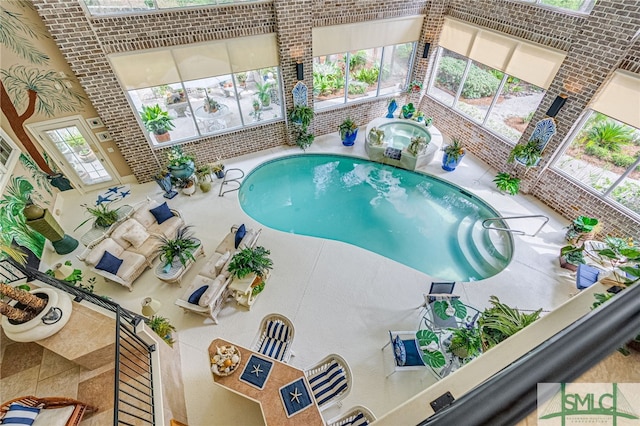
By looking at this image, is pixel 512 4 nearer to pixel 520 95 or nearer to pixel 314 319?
pixel 520 95

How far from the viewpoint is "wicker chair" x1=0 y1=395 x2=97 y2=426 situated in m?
3.05

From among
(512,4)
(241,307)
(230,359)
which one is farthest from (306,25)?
(230,359)

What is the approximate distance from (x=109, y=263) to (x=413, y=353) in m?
5.78

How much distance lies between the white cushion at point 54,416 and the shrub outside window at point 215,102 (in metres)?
6.60

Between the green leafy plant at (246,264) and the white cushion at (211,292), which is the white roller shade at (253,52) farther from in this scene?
the white cushion at (211,292)

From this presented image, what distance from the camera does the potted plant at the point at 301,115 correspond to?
29.5 ft

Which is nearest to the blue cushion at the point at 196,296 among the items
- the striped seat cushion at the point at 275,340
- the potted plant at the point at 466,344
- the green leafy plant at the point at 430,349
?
the striped seat cushion at the point at 275,340

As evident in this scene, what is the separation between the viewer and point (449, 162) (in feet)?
28.5

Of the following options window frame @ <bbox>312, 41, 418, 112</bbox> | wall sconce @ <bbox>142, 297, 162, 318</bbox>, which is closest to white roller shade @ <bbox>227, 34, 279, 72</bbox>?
window frame @ <bbox>312, 41, 418, 112</bbox>

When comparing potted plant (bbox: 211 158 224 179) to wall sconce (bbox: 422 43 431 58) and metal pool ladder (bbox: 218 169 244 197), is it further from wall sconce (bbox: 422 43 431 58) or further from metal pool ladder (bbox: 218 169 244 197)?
wall sconce (bbox: 422 43 431 58)

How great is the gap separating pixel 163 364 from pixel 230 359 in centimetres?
94

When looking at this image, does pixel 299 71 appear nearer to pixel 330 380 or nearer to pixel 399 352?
pixel 399 352

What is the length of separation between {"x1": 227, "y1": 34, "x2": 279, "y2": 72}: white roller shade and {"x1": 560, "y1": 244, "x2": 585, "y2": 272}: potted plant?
833 cm

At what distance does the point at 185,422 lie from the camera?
4.29 metres
